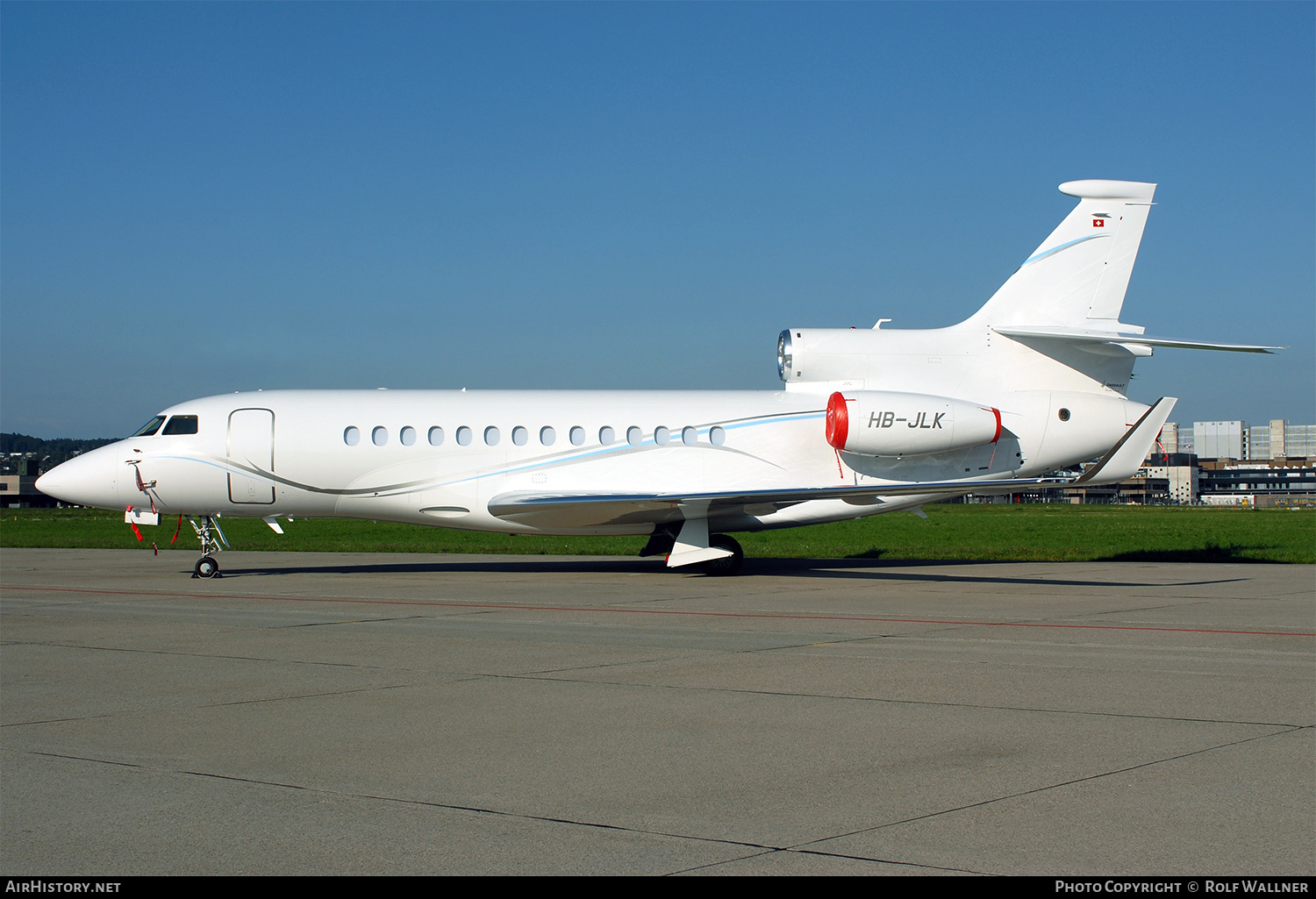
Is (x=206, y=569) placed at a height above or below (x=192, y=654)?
below

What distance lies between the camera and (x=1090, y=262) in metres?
20.2

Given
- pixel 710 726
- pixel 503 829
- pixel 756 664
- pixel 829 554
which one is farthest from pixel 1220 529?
pixel 503 829

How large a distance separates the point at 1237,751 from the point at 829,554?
2027cm

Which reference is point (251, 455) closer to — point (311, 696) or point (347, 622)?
point (347, 622)

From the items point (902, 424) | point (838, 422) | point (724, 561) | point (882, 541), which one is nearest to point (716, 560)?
point (724, 561)

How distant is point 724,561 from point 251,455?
28.3 feet

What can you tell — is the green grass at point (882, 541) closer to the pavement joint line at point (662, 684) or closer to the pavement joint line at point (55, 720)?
the pavement joint line at point (662, 684)

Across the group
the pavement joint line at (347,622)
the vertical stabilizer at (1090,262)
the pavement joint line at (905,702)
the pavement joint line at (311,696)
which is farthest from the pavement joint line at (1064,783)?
the vertical stabilizer at (1090,262)

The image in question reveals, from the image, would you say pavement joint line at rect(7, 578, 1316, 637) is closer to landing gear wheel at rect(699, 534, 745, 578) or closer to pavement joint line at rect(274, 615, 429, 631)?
pavement joint line at rect(274, 615, 429, 631)

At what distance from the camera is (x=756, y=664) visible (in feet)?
32.0

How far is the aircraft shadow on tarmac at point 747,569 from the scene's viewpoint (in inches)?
742

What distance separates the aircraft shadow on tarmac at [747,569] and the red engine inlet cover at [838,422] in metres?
2.47

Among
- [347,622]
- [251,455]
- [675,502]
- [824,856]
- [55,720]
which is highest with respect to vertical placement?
[251,455]
